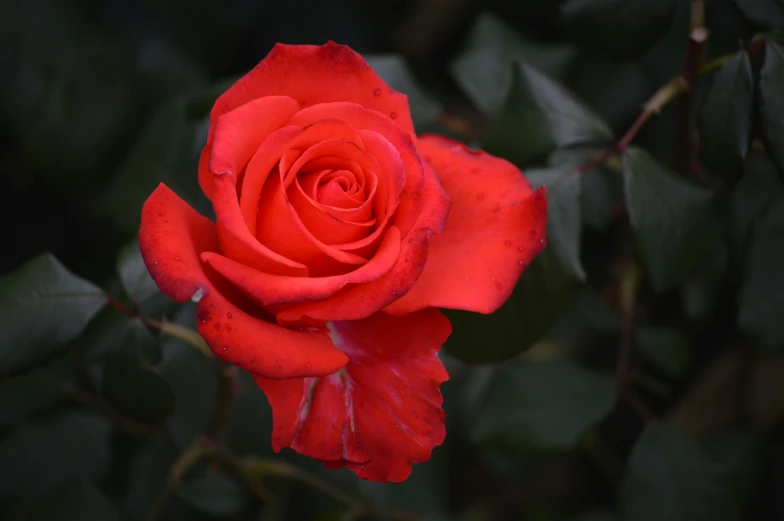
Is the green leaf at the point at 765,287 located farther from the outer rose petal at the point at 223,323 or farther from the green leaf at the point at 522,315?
the outer rose petal at the point at 223,323

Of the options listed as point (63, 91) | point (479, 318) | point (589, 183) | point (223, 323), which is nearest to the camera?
point (223, 323)

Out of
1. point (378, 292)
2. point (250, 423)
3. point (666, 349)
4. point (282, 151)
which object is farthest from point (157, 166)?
point (666, 349)

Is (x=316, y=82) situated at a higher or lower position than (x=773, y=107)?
lower

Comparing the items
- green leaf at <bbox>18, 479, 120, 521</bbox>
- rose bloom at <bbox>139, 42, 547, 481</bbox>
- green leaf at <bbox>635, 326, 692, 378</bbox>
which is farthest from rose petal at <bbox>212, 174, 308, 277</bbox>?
green leaf at <bbox>635, 326, 692, 378</bbox>

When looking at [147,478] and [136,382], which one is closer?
[136,382]

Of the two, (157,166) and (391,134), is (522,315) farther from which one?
(157,166)

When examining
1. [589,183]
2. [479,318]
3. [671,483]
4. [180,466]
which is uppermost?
[589,183]

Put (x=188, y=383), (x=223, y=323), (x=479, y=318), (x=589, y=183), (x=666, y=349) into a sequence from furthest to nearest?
1. (x=666, y=349)
2. (x=188, y=383)
3. (x=589, y=183)
4. (x=479, y=318)
5. (x=223, y=323)

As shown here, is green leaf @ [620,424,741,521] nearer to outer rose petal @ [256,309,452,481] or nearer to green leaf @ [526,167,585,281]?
green leaf @ [526,167,585,281]
